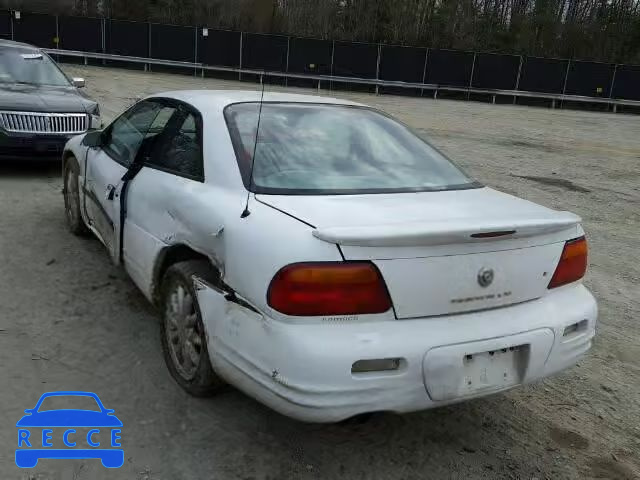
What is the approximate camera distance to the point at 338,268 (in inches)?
89.3

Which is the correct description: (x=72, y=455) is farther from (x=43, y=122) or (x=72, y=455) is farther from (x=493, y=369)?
(x=43, y=122)

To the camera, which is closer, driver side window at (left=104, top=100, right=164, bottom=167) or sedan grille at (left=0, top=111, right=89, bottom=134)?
driver side window at (left=104, top=100, right=164, bottom=167)

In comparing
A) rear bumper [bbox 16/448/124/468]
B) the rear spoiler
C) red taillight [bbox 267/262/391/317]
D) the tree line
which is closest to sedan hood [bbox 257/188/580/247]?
the rear spoiler

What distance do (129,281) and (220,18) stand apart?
33.1 m

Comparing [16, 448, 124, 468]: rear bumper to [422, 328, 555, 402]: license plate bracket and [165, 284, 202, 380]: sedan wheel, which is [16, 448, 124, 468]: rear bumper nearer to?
[165, 284, 202, 380]: sedan wheel

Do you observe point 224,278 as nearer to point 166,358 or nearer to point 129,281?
point 166,358

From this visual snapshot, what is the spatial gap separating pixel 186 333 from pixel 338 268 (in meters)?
1.07

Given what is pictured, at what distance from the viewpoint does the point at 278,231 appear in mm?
2381

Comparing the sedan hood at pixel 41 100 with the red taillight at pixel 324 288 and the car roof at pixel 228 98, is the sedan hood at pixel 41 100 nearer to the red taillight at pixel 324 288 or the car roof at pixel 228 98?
the car roof at pixel 228 98

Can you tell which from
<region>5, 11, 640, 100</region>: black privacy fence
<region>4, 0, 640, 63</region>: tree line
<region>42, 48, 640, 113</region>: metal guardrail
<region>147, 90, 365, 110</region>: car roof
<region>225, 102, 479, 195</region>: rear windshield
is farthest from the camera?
<region>4, 0, 640, 63</region>: tree line

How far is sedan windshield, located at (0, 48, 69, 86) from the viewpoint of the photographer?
7.95 metres

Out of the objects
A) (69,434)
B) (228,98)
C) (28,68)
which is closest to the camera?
(69,434)

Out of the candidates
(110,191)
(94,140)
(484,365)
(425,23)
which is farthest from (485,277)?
(425,23)

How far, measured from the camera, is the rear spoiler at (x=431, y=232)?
7.43ft
